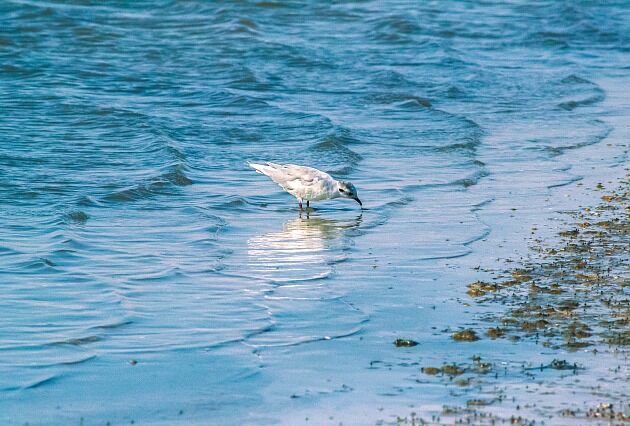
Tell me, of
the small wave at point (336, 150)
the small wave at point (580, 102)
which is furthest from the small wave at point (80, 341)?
the small wave at point (580, 102)

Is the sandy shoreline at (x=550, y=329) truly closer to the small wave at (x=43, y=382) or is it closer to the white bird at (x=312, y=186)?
the white bird at (x=312, y=186)

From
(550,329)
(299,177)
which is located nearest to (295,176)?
(299,177)

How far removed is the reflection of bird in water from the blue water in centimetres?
3

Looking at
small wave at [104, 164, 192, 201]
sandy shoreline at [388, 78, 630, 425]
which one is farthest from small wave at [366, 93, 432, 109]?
sandy shoreline at [388, 78, 630, 425]

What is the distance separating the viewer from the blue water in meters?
6.67

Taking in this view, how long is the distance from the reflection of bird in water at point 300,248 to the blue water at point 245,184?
3 centimetres

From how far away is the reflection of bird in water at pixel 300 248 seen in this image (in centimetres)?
898

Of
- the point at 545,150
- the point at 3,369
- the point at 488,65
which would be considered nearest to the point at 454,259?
the point at 3,369

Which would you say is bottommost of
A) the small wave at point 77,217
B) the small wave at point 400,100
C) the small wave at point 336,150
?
the small wave at point 400,100

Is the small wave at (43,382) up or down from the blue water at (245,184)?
up

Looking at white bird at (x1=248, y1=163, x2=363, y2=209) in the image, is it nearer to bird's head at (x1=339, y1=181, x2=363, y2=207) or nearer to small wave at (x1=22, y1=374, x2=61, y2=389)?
bird's head at (x1=339, y1=181, x2=363, y2=207)

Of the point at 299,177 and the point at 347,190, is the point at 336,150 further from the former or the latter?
the point at 347,190

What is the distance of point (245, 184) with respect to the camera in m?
12.6

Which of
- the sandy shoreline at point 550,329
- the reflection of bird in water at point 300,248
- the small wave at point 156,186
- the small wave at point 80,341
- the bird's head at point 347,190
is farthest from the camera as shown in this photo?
the small wave at point 156,186
